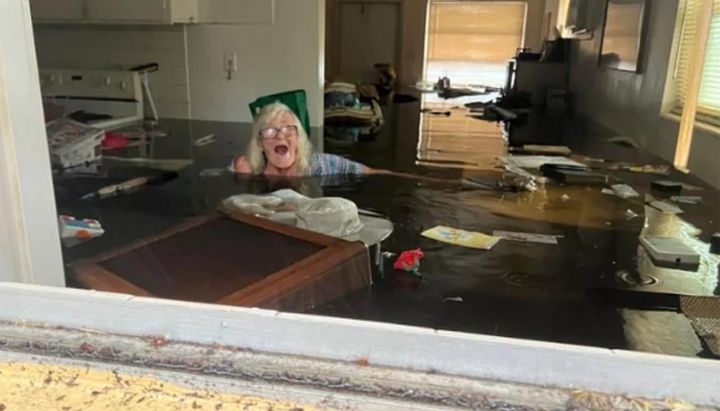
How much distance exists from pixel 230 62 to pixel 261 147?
106 cm

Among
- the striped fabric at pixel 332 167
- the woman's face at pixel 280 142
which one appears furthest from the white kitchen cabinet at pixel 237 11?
the striped fabric at pixel 332 167

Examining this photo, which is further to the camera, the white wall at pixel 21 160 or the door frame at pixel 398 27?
the door frame at pixel 398 27

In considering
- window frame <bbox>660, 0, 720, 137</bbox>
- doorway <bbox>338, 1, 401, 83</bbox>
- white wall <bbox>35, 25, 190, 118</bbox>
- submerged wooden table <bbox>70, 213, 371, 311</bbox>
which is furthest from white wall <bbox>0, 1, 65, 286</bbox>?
doorway <bbox>338, 1, 401, 83</bbox>

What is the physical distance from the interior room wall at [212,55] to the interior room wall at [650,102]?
6.27 ft

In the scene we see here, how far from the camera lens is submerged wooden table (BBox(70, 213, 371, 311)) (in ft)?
2.81

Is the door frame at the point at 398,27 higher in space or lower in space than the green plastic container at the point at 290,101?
higher

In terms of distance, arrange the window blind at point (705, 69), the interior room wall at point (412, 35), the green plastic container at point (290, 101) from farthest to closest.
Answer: the interior room wall at point (412, 35) < the green plastic container at point (290, 101) < the window blind at point (705, 69)

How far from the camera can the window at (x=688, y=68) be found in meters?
2.79

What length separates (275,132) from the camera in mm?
2510

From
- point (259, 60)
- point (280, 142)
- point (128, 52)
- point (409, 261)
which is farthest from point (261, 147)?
point (128, 52)

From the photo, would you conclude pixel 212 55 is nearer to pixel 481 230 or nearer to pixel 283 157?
pixel 283 157

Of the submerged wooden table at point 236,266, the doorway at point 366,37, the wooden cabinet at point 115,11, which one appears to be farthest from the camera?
the doorway at point 366,37

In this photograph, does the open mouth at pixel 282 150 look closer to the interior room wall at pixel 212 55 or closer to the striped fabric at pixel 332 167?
the striped fabric at pixel 332 167

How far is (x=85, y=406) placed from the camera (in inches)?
18.2
